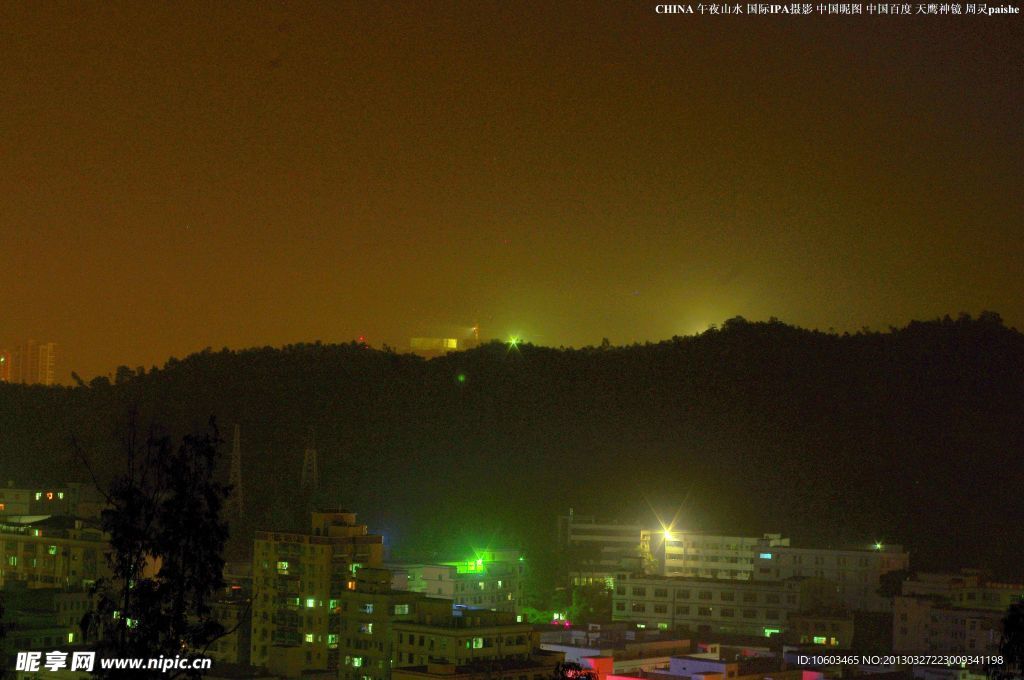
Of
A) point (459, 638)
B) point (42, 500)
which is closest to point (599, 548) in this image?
point (42, 500)

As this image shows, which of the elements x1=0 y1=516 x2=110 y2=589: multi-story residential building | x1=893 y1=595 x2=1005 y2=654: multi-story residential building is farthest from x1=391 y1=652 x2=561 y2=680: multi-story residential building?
x1=0 y1=516 x2=110 y2=589: multi-story residential building

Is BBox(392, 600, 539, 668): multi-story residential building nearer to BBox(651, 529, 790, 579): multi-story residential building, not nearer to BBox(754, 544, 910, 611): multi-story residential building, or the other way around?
BBox(754, 544, 910, 611): multi-story residential building

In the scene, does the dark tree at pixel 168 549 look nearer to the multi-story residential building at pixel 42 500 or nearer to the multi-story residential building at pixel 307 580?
the multi-story residential building at pixel 307 580

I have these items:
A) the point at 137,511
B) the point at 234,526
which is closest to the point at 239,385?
the point at 234,526

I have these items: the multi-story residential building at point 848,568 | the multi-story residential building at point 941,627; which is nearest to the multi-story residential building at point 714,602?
the multi-story residential building at point 848,568

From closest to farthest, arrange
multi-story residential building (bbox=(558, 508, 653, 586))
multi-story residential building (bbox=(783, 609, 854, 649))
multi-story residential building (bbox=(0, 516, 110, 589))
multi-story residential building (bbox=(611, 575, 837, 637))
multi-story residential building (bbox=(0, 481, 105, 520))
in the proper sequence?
multi-story residential building (bbox=(783, 609, 854, 649)), multi-story residential building (bbox=(0, 516, 110, 589)), multi-story residential building (bbox=(611, 575, 837, 637)), multi-story residential building (bbox=(558, 508, 653, 586)), multi-story residential building (bbox=(0, 481, 105, 520))

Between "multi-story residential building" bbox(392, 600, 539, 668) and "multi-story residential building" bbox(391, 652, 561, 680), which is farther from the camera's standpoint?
"multi-story residential building" bbox(392, 600, 539, 668)
